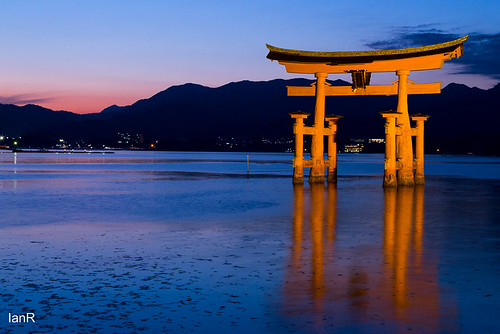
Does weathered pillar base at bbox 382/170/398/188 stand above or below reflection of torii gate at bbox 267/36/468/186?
below

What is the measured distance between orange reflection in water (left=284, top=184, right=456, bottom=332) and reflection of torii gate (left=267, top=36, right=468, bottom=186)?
14123 mm

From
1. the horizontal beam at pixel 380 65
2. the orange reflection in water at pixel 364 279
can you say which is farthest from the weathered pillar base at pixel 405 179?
the orange reflection in water at pixel 364 279

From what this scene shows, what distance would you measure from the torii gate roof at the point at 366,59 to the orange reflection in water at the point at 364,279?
46.7 feet

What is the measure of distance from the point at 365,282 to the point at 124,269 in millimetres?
3879

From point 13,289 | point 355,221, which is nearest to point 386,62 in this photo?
point 355,221

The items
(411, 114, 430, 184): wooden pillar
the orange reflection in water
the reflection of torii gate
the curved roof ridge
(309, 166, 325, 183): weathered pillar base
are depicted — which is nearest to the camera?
the orange reflection in water

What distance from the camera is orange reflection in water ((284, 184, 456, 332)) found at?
696cm

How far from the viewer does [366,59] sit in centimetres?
3067

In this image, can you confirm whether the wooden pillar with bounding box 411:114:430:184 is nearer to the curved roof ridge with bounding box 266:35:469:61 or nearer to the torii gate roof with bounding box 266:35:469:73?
the torii gate roof with bounding box 266:35:469:73

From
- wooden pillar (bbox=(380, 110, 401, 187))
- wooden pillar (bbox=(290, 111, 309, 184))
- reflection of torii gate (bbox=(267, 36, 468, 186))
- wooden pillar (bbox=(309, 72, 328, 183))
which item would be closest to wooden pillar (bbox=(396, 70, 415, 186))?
reflection of torii gate (bbox=(267, 36, 468, 186))

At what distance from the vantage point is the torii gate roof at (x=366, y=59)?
94.6 feet

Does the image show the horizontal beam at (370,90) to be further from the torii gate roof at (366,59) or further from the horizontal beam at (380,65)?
the torii gate roof at (366,59)

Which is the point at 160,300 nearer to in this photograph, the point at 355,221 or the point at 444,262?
the point at 444,262

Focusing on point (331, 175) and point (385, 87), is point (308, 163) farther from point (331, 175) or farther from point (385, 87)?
point (385, 87)
